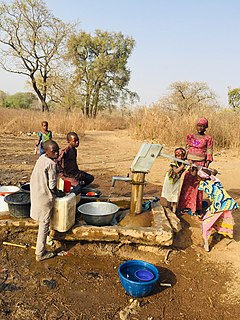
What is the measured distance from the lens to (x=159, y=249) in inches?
122

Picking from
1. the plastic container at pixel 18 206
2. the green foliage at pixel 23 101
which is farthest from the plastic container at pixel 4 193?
the green foliage at pixel 23 101

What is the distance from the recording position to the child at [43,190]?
2732 mm

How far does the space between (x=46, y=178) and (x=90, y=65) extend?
24.5 meters

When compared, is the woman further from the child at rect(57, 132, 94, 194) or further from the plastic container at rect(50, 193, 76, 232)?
the plastic container at rect(50, 193, 76, 232)

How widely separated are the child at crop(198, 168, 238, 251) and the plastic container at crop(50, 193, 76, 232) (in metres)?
1.54

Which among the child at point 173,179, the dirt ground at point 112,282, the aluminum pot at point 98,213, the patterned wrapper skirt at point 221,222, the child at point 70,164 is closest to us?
the dirt ground at point 112,282

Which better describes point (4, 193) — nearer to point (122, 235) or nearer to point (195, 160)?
point (122, 235)

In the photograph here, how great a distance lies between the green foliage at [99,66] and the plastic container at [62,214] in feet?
74.5

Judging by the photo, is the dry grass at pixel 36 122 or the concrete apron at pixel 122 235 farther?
the dry grass at pixel 36 122

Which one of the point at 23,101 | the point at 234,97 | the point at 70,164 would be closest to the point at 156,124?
the point at 70,164

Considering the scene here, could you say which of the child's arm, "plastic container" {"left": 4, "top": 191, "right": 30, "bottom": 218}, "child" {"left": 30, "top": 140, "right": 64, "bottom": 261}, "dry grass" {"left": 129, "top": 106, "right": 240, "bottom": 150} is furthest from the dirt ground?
"dry grass" {"left": 129, "top": 106, "right": 240, "bottom": 150}

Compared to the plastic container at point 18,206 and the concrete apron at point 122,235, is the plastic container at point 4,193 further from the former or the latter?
the concrete apron at point 122,235

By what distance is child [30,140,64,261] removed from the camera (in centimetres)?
273

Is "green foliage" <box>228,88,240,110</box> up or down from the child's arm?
up
